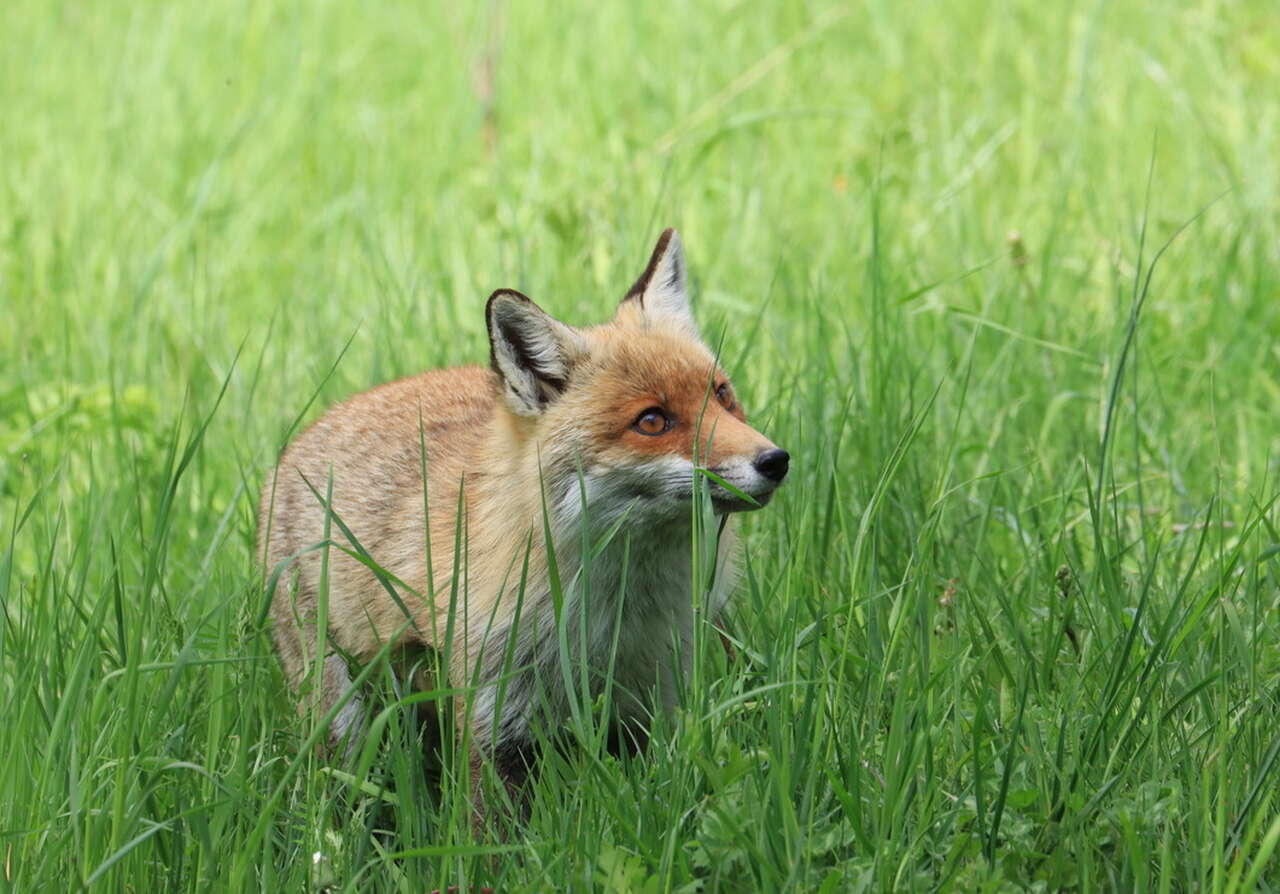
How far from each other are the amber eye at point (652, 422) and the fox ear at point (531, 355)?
36 cm

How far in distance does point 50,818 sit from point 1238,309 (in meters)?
5.23

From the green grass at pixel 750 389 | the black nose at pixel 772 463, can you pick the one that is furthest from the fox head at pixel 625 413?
the green grass at pixel 750 389

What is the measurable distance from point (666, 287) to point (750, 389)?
1.09 m

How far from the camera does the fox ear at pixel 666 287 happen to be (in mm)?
4961

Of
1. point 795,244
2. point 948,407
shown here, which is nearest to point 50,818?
point 948,407

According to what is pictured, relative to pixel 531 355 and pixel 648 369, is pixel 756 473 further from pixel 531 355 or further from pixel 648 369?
pixel 531 355

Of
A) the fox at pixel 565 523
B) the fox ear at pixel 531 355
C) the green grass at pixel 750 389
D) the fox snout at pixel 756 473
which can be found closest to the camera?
the green grass at pixel 750 389

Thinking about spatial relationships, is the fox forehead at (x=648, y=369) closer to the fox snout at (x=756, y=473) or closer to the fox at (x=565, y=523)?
the fox at (x=565, y=523)

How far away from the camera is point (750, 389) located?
602cm

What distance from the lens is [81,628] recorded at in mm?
4754

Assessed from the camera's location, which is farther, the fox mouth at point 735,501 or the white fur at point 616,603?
the white fur at point 616,603

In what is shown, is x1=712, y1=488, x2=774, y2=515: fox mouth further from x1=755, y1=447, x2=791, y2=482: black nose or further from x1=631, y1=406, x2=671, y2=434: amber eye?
x1=631, y1=406, x2=671, y2=434: amber eye

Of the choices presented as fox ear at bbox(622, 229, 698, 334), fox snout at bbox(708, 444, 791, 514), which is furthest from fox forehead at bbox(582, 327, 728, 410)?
fox snout at bbox(708, 444, 791, 514)

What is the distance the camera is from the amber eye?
4.34 metres
